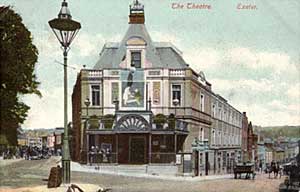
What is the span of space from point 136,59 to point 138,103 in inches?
6.6

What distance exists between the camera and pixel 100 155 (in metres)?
2.95

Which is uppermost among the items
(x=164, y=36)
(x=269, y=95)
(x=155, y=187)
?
(x=164, y=36)

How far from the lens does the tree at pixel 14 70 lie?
288 centimetres

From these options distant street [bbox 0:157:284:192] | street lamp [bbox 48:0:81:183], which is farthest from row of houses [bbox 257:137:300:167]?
street lamp [bbox 48:0:81:183]

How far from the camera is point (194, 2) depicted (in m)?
2.93

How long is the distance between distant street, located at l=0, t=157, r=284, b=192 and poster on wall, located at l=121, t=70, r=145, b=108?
298 mm

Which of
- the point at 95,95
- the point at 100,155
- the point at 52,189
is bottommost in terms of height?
the point at 52,189

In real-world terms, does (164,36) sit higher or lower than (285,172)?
higher

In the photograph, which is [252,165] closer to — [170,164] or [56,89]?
[170,164]

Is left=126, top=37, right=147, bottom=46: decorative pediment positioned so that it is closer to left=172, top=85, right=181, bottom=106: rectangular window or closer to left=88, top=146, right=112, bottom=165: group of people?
left=172, top=85, right=181, bottom=106: rectangular window

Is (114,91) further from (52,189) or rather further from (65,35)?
(52,189)

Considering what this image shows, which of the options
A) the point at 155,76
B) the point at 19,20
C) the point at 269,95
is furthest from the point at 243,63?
the point at 19,20

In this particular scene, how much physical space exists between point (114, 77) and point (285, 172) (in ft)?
2.55

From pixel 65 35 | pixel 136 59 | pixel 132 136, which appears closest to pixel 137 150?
pixel 132 136
